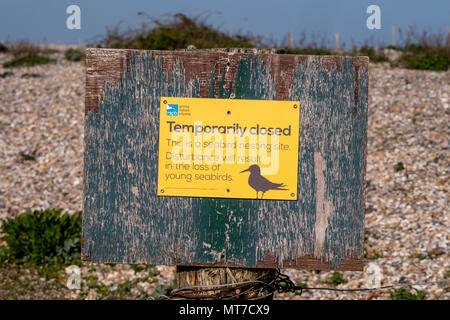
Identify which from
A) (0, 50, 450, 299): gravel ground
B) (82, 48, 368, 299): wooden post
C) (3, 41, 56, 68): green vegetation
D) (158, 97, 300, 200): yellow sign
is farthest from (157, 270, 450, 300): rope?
(3, 41, 56, 68): green vegetation

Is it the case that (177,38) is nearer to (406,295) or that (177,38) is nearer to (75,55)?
(75,55)

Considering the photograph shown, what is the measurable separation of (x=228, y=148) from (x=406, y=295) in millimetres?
3767

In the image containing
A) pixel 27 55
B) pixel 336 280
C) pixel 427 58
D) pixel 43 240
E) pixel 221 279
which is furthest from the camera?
pixel 27 55

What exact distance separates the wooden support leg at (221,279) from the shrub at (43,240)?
14.5 ft

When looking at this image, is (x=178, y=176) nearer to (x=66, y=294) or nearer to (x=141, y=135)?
(x=141, y=135)

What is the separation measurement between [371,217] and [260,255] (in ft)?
16.9

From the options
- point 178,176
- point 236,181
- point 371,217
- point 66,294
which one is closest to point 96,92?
point 178,176

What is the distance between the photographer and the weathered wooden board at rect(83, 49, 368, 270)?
2.29 m

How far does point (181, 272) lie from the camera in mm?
2527

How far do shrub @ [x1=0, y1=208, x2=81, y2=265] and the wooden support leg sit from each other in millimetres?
4414

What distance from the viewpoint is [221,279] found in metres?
2.45

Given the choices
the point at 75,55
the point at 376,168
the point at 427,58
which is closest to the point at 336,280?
the point at 376,168

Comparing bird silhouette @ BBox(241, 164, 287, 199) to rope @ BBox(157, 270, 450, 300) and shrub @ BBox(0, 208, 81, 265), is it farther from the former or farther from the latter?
shrub @ BBox(0, 208, 81, 265)

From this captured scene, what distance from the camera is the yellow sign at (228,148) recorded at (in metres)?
2.28
